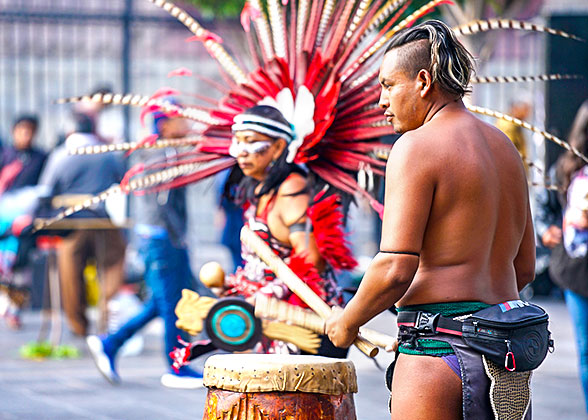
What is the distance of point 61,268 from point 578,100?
5.97 metres

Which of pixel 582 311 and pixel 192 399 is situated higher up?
pixel 582 311

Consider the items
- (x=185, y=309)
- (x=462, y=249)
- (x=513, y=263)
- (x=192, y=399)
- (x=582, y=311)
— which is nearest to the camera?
(x=462, y=249)

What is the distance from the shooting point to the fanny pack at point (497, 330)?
2.95 metres

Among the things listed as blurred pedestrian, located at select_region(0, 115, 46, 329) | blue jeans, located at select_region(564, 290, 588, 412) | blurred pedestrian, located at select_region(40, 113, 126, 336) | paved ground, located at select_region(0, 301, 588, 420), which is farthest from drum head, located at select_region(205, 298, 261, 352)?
blurred pedestrian, located at select_region(0, 115, 46, 329)

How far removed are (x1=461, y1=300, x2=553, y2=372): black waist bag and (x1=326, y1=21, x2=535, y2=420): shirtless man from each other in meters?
0.06

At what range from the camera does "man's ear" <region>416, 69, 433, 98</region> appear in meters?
3.05

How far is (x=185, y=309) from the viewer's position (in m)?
4.24

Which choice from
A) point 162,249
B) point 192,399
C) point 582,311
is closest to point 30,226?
point 162,249

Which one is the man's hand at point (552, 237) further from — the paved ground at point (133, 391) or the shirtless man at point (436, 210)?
the shirtless man at point (436, 210)

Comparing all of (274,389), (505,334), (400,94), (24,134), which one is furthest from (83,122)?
(505,334)

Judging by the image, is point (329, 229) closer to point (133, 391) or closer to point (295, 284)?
point (295, 284)

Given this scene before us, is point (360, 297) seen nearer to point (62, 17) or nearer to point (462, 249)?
point (462, 249)

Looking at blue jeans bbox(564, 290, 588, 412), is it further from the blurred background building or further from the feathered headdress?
the feathered headdress

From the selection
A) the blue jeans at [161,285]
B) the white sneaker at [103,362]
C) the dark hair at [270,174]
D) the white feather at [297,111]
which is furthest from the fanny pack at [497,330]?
the white sneaker at [103,362]
